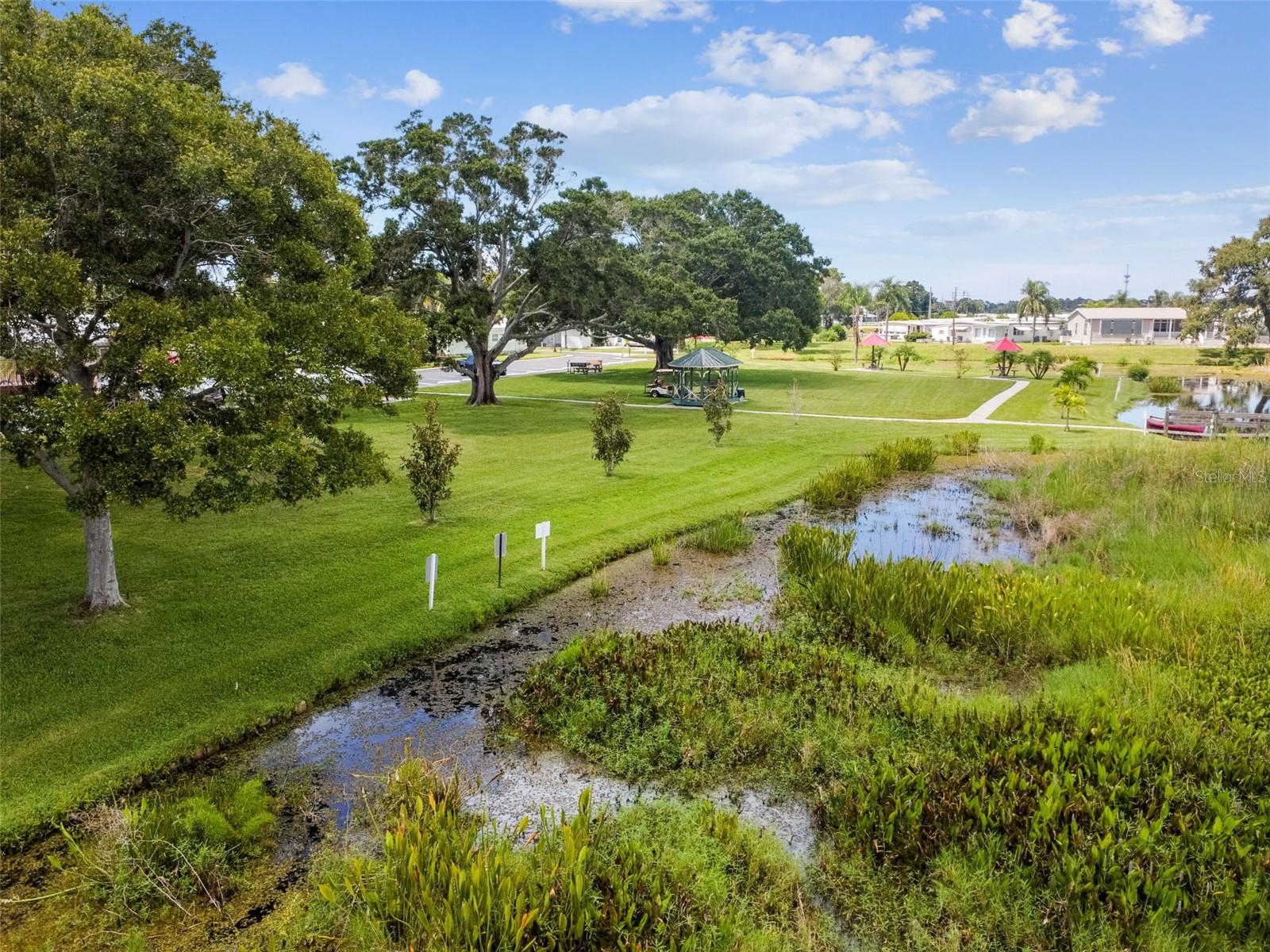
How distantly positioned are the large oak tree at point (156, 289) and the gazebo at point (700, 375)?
2164cm

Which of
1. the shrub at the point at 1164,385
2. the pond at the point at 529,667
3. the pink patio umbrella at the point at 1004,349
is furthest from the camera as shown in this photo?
the pink patio umbrella at the point at 1004,349

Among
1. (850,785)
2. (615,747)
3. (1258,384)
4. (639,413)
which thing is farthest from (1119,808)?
(1258,384)

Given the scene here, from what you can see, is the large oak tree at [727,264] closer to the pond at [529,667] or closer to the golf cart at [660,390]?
the golf cart at [660,390]

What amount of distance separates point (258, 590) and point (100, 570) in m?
1.78

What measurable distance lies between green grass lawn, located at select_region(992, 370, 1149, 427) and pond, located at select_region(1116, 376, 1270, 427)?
1.98 ft

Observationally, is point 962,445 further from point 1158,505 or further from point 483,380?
point 483,380

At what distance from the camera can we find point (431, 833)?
503 cm

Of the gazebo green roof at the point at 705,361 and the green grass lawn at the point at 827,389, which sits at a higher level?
the gazebo green roof at the point at 705,361

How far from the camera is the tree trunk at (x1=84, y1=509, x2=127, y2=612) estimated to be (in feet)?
29.7

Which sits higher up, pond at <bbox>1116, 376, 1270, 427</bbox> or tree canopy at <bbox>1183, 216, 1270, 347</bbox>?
tree canopy at <bbox>1183, 216, 1270, 347</bbox>

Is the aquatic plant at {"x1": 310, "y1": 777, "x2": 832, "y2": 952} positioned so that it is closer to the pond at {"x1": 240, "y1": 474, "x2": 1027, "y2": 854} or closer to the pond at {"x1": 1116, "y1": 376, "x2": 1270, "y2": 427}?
the pond at {"x1": 240, "y1": 474, "x2": 1027, "y2": 854}

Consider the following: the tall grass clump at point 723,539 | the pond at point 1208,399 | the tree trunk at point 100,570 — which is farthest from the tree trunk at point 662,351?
the tree trunk at point 100,570

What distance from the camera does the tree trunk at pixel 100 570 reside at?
9.06 metres

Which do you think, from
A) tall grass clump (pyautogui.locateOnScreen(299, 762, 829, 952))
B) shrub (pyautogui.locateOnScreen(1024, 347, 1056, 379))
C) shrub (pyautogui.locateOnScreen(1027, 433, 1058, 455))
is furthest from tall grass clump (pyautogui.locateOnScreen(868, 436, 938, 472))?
shrub (pyautogui.locateOnScreen(1024, 347, 1056, 379))
